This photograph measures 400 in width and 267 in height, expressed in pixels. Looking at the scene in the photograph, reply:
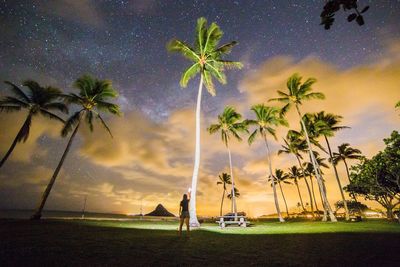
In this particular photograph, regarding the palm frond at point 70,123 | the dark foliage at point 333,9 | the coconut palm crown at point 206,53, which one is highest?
the coconut palm crown at point 206,53

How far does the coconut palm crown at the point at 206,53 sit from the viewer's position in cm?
2194

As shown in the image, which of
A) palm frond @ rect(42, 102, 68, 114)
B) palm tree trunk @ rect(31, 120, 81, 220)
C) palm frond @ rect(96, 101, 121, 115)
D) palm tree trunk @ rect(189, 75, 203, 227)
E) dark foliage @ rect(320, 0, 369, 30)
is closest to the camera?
dark foliage @ rect(320, 0, 369, 30)

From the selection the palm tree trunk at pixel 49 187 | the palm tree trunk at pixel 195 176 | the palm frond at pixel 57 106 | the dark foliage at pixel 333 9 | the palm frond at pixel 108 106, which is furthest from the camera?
the palm frond at pixel 108 106

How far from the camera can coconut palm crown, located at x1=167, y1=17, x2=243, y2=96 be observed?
21.9 metres

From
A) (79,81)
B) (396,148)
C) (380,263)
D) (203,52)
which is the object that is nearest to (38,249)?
(380,263)

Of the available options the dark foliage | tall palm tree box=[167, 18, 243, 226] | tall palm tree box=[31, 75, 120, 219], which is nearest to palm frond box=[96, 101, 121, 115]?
tall palm tree box=[31, 75, 120, 219]

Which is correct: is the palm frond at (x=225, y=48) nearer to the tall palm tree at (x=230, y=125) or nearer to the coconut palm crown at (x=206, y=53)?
the coconut palm crown at (x=206, y=53)

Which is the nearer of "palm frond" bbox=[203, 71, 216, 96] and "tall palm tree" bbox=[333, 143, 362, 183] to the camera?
"palm frond" bbox=[203, 71, 216, 96]

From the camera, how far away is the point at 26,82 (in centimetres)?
2541

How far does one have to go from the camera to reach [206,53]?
74.5ft

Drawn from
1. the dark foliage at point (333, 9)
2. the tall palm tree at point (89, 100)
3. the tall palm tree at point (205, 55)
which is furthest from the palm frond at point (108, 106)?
the dark foliage at point (333, 9)

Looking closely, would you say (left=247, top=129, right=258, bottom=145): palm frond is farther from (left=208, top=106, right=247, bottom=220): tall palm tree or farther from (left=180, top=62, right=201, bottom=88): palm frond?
(left=180, top=62, right=201, bottom=88): palm frond

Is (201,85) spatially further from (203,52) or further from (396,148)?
(396,148)

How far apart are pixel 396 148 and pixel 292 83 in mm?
15076
